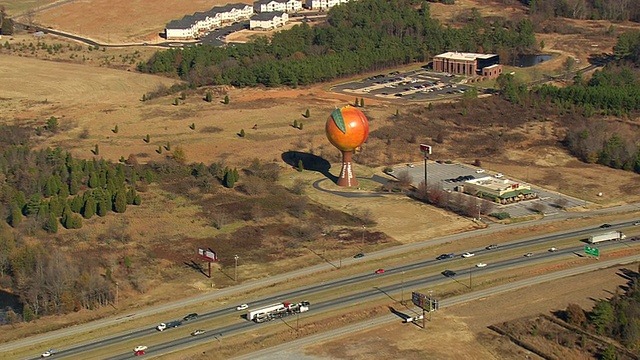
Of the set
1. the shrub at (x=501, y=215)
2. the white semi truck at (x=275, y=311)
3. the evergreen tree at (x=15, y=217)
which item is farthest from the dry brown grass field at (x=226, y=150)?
the white semi truck at (x=275, y=311)

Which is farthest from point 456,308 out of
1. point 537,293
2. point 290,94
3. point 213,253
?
point 290,94

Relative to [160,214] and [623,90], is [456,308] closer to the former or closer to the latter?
[160,214]

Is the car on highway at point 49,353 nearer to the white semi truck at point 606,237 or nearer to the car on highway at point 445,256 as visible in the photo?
the car on highway at point 445,256

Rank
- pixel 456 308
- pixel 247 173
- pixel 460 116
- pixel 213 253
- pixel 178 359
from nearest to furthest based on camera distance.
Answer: pixel 178 359, pixel 456 308, pixel 213 253, pixel 247 173, pixel 460 116

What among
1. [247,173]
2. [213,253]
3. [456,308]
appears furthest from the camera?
[247,173]

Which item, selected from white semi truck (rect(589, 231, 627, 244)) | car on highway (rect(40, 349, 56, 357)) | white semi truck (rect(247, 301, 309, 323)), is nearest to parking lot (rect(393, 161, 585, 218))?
white semi truck (rect(589, 231, 627, 244))

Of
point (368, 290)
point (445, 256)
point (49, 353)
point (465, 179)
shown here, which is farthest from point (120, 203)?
point (465, 179)

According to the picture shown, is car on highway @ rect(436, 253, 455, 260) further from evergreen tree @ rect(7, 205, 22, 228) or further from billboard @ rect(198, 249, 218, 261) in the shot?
evergreen tree @ rect(7, 205, 22, 228)
